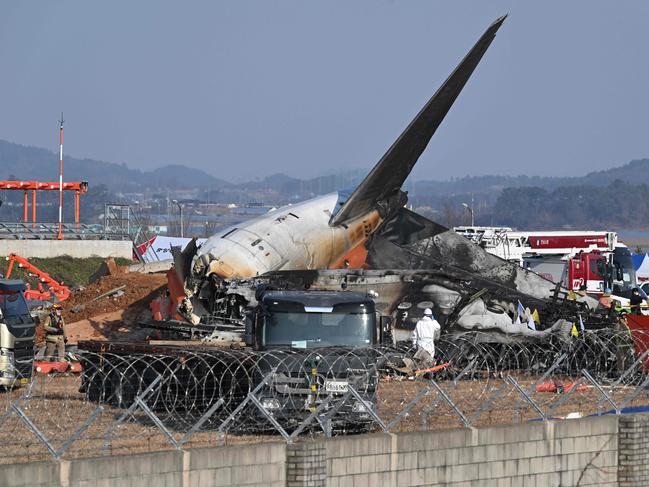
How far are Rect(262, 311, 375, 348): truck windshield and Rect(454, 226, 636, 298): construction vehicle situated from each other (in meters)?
25.4

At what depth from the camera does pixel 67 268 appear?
6906cm

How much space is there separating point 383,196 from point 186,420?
22892mm

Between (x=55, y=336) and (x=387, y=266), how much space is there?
12.7 m

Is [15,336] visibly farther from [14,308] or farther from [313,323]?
[313,323]

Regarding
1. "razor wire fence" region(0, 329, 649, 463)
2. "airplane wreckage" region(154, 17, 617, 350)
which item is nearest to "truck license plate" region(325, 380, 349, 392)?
"razor wire fence" region(0, 329, 649, 463)

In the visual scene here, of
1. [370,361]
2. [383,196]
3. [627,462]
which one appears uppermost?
[383,196]

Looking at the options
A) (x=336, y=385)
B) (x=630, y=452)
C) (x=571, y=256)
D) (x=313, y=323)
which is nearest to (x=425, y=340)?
(x=313, y=323)

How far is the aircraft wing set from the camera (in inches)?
1602


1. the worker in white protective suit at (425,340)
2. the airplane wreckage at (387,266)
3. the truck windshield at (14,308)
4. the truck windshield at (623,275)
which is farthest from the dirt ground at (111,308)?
the truck windshield at (623,275)

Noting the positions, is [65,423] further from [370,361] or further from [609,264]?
[609,264]

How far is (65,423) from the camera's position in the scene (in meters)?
19.0

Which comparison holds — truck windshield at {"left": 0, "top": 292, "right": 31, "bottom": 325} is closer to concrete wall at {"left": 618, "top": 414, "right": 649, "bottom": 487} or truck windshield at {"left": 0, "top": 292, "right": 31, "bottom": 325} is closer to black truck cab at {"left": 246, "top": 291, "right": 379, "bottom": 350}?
black truck cab at {"left": 246, "top": 291, "right": 379, "bottom": 350}

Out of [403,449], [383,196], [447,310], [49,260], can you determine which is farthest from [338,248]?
[49,260]

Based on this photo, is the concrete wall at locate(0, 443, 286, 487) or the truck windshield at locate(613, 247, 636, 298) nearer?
the concrete wall at locate(0, 443, 286, 487)
